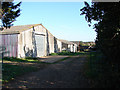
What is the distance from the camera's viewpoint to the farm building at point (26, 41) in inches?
580

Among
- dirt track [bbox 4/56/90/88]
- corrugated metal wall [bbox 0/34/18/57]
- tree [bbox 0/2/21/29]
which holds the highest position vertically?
tree [bbox 0/2/21/29]

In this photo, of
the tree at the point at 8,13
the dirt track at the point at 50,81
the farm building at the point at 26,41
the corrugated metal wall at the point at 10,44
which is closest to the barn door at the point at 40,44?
the farm building at the point at 26,41

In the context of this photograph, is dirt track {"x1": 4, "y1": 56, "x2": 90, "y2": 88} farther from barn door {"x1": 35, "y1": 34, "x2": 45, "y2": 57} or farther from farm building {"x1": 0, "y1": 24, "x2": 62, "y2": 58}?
barn door {"x1": 35, "y1": 34, "x2": 45, "y2": 57}

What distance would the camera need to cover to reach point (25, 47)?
15.7m

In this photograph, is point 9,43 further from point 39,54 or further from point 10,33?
point 39,54

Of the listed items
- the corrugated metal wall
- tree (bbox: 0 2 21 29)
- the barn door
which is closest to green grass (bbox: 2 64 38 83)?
tree (bbox: 0 2 21 29)

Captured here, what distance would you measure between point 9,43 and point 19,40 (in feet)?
5.39

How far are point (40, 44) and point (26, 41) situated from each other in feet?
12.1

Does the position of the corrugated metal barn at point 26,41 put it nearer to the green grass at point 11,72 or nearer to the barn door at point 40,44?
the barn door at point 40,44

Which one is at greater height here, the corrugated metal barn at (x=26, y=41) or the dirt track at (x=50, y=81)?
the corrugated metal barn at (x=26, y=41)

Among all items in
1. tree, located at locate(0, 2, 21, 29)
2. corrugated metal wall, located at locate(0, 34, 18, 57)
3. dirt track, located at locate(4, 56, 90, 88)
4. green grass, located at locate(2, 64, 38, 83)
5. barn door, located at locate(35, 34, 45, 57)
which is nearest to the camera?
dirt track, located at locate(4, 56, 90, 88)

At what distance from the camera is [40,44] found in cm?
1927

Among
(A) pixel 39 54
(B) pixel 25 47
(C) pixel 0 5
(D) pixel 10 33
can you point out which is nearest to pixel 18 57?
(B) pixel 25 47

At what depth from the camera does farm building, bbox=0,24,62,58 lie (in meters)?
14.7
